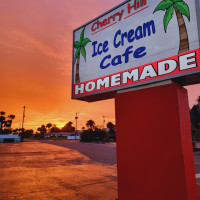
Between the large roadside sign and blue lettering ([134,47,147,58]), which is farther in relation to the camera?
blue lettering ([134,47,147,58])

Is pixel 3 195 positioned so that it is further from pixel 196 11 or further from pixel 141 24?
pixel 196 11

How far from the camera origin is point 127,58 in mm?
4672

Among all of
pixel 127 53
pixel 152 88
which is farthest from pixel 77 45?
pixel 152 88

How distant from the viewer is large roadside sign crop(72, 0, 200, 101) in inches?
149

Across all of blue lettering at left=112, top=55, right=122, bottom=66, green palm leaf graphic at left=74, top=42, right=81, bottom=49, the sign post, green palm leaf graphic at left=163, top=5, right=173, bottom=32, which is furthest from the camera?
green palm leaf graphic at left=74, top=42, right=81, bottom=49

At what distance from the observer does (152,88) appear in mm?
4121

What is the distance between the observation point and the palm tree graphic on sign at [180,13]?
12.5 feet

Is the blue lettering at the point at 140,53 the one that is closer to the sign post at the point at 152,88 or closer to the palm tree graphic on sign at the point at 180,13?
the sign post at the point at 152,88

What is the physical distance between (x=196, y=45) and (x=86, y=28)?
3383mm

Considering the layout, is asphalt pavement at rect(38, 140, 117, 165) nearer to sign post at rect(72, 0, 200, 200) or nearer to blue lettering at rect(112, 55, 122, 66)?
sign post at rect(72, 0, 200, 200)

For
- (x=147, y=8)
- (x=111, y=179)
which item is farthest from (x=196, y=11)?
(x=111, y=179)

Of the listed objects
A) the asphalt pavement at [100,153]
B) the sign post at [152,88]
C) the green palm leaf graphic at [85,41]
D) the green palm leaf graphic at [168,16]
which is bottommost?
the asphalt pavement at [100,153]

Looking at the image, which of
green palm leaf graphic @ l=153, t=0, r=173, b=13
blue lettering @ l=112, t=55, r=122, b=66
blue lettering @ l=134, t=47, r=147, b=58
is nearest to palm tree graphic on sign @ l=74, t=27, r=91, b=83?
blue lettering @ l=112, t=55, r=122, b=66

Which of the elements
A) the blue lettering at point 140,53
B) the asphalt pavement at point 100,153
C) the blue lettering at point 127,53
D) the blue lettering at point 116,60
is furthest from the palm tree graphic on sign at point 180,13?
the asphalt pavement at point 100,153
